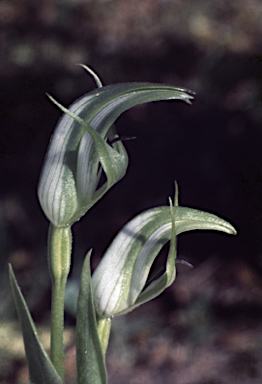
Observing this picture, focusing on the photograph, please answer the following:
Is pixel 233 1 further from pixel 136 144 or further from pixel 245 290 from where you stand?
pixel 245 290

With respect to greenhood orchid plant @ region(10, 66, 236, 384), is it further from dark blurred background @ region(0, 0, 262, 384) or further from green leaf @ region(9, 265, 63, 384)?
dark blurred background @ region(0, 0, 262, 384)

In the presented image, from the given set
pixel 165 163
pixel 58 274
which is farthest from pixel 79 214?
pixel 165 163

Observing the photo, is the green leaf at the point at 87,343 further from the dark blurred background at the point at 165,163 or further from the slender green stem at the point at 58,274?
the dark blurred background at the point at 165,163

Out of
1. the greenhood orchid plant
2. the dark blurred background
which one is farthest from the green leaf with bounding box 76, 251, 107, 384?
the dark blurred background

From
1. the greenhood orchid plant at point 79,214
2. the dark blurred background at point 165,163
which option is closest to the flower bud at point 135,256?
the greenhood orchid plant at point 79,214

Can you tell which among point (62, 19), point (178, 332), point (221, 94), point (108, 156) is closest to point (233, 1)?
point (221, 94)

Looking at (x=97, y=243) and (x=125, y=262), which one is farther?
(x=97, y=243)

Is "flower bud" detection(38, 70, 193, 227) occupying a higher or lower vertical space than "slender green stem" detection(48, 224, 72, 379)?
higher
